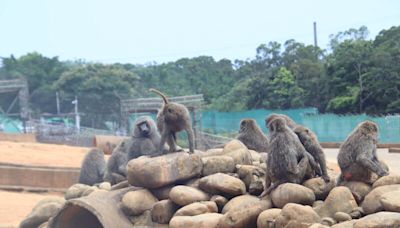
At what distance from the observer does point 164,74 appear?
173 feet

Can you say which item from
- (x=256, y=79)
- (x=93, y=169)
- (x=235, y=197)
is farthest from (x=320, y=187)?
(x=256, y=79)

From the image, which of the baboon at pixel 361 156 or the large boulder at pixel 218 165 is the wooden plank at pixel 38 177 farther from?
the baboon at pixel 361 156

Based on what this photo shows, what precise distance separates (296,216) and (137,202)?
2929 millimetres

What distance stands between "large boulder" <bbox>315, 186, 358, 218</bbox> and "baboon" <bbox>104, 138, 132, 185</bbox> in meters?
4.89

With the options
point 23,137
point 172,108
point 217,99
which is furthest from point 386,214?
point 217,99

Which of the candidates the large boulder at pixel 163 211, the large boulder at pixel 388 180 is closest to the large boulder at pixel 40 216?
the large boulder at pixel 163 211

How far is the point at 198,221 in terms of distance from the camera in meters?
8.13

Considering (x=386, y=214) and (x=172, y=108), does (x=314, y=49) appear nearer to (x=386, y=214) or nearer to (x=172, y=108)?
(x=172, y=108)

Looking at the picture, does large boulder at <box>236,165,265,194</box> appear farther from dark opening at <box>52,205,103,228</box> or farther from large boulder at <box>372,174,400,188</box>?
dark opening at <box>52,205,103,228</box>

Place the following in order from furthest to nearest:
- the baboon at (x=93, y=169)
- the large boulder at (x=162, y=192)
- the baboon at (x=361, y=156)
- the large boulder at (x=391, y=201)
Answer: the baboon at (x=93, y=169) < the large boulder at (x=162, y=192) < the baboon at (x=361, y=156) < the large boulder at (x=391, y=201)

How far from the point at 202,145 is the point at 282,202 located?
19536 mm

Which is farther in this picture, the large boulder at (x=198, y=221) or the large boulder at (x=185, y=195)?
the large boulder at (x=185, y=195)

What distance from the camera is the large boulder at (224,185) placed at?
883 cm

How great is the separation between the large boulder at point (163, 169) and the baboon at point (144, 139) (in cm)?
161
